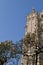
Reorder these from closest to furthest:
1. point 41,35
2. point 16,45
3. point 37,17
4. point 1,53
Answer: point 1,53
point 16,45
point 41,35
point 37,17

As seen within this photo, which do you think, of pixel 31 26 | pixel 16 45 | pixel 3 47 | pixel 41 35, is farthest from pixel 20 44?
pixel 31 26

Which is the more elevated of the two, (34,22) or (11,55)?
(34,22)

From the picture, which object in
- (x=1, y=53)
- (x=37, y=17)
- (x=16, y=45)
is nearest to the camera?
(x=1, y=53)

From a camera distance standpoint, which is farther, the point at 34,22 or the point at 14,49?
the point at 34,22

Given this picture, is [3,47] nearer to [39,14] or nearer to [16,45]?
[16,45]

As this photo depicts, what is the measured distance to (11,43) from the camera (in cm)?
2820

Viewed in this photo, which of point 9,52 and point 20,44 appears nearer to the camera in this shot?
point 9,52

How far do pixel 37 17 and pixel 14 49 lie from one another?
32.1 m

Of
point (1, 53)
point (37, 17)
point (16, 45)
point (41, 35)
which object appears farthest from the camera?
point (37, 17)

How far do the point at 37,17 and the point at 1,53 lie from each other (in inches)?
1317

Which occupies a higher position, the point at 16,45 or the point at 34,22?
the point at 34,22

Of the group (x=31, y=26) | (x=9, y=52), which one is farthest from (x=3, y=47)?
(x=31, y=26)

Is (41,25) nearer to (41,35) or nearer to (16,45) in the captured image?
(41,35)

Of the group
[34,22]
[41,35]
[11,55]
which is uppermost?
[34,22]
